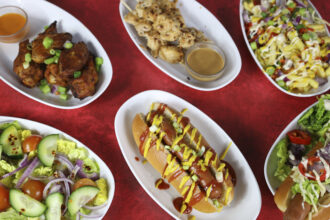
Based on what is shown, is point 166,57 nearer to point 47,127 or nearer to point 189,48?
point 189,48

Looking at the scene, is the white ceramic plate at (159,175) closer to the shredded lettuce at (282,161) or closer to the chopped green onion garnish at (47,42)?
the shredded lettuce at (282,161)

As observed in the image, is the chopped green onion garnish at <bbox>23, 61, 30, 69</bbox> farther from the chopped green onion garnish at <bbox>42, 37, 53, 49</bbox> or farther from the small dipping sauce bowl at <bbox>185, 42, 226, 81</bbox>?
the small dipping sauce bowl at <bbox>185, 42, 226, 81</bbox>

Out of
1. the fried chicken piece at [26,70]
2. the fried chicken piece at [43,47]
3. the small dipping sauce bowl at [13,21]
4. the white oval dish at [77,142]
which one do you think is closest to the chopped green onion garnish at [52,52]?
the fried chicken piece at [43,47]

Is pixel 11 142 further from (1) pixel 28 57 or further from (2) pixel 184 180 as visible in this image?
(2) pixel 184 180

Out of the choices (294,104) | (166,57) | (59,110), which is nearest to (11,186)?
(59,110)

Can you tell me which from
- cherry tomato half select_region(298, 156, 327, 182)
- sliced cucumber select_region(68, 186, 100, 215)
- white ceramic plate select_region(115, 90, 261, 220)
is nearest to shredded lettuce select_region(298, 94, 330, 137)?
cherry tomato half select_region(298, 156, 327, 182)

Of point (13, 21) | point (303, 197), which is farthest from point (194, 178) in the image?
point (13, 21)
